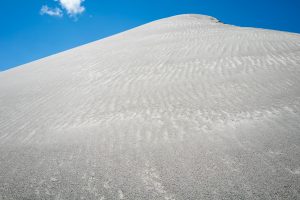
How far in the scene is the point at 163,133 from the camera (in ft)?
12.3

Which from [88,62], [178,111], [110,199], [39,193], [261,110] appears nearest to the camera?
[110,199]

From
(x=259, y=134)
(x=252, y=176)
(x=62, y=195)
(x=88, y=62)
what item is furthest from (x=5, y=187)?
(x=88, y=62)

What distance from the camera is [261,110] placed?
426 centimetres

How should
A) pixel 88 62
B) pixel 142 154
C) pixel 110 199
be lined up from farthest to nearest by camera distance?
pixel 88 62, pixel 142 154, pixel 110 199

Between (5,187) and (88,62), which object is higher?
(88,62)

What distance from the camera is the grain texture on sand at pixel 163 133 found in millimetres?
2511

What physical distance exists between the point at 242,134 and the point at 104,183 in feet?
7.45

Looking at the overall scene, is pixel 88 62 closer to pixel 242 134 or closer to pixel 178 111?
pixel 178 111

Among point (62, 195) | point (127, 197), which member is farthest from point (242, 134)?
point (62, 195)

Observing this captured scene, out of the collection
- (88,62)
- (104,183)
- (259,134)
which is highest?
(88,62)

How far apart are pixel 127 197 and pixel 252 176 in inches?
57.4

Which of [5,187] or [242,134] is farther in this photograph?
[242,134]

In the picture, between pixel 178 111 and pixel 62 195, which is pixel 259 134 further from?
pixel 62 195

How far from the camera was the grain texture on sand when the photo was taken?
251cm
